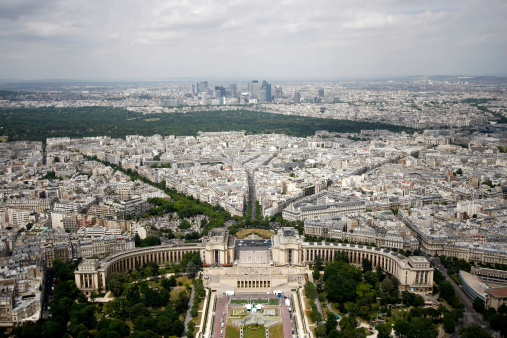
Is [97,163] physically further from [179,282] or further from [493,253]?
[493,253]

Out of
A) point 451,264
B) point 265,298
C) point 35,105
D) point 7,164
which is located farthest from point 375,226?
point 35,105

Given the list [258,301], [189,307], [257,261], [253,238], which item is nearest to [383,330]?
[258,301]

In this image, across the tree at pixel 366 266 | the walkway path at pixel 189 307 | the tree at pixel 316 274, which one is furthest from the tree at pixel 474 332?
the walkway path at pixel 189 307

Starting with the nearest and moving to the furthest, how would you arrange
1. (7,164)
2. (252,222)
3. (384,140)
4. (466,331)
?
(466,331)
(252,222)
(7,164)
(384,140)

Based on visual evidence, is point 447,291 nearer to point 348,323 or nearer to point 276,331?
point 348,323

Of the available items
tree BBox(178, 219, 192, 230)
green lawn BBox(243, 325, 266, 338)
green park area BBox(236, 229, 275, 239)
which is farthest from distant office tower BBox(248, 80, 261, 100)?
green lawn BBox(243, 325, 266, 338)

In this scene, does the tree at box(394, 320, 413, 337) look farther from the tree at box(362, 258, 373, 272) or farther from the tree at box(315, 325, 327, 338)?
the tree at box(362, 258, 373, 272)

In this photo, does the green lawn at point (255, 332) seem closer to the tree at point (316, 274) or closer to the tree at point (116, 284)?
the tree at point (316, 274)
